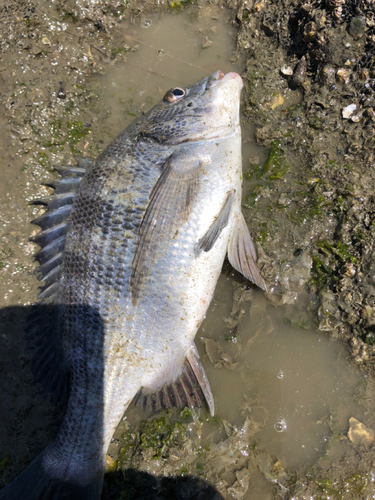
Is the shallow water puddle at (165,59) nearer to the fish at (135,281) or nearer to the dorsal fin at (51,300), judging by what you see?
the fish at (135,281)

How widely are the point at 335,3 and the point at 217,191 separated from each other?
206cm

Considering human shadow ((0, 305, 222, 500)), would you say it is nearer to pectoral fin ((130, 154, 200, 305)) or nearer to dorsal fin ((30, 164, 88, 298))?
dorsal fin ((30, 164, 88, 298))

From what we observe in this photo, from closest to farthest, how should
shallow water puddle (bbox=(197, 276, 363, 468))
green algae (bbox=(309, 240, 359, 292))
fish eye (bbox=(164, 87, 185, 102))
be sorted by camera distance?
shallow water puddle (bbox=(197, 276, 363, 468)) < green algae (bbox=(309, 240, 359, 292)) < fish eye (bbox=(164, 87, 185, 102))

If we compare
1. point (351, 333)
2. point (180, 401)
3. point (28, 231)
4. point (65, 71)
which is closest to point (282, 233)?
point (351, 333)

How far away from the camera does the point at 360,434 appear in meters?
2.32

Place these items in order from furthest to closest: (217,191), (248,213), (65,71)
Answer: (65,71) → (248,213) → (217,191)

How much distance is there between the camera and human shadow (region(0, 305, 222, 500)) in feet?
7.63

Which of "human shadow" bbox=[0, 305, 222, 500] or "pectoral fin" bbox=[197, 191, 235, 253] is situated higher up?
"pectoral fin" bbox=[197, 191, 235, 253]

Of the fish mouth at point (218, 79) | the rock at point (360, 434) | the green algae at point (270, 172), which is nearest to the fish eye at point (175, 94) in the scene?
the fish mouth at point (218, 79)

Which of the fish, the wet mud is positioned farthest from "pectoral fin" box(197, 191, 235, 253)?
the wet mud

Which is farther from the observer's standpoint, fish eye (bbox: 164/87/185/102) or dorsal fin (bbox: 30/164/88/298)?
fish eye (bbox: 164/87/185/102)

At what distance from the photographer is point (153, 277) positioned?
2299mm

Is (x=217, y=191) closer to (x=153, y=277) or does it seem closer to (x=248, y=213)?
(x=248, y=213)

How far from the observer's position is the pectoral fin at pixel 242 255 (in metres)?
2.64
